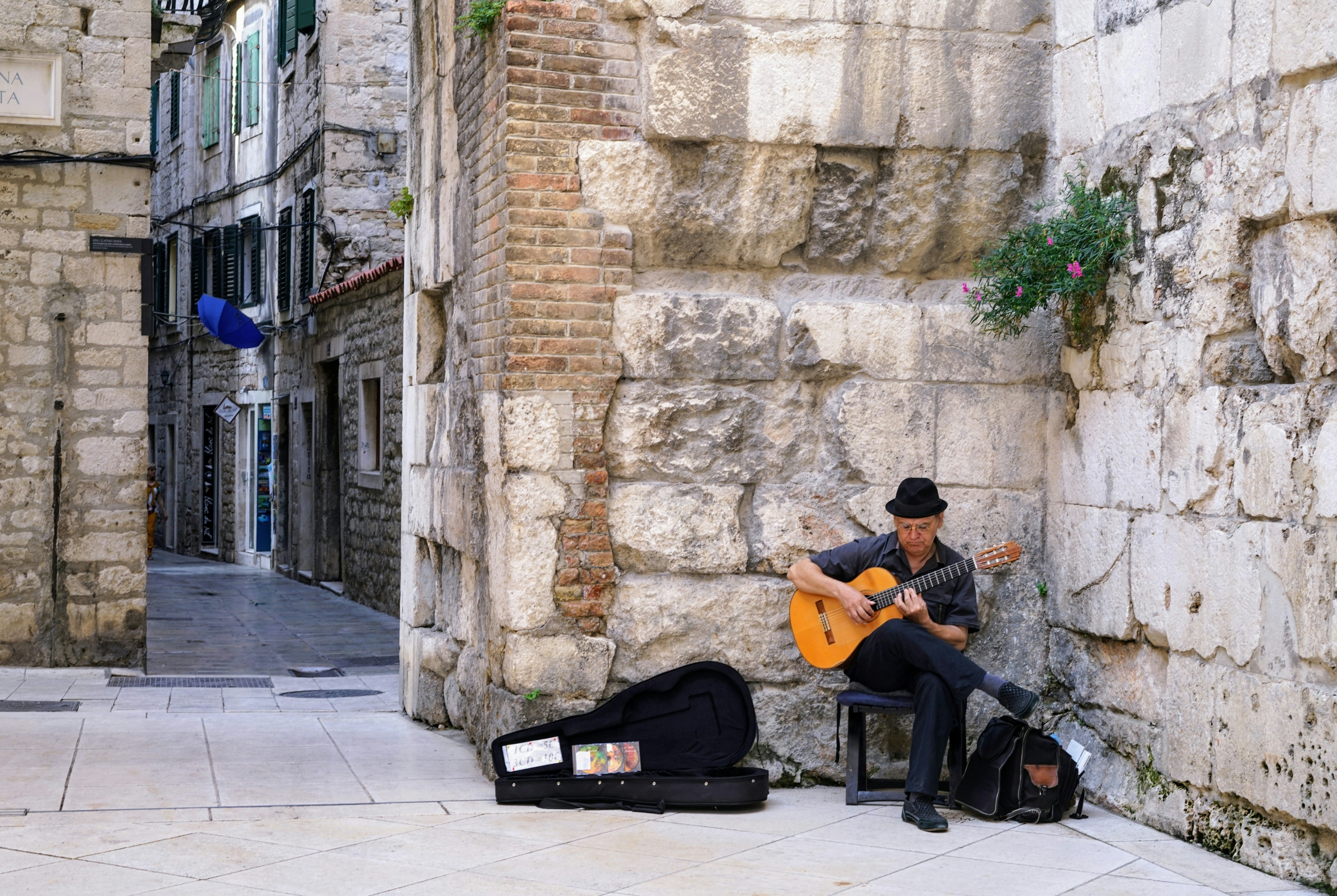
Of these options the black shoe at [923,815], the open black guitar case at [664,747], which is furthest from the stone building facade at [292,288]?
the black shoe at [923,815]

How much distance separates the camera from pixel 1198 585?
4918mm

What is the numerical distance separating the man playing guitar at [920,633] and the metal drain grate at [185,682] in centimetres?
440

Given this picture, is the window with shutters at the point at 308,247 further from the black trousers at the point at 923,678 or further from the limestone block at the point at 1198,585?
the limestone block at the point at 1198,585

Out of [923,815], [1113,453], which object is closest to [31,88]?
[1113,453]

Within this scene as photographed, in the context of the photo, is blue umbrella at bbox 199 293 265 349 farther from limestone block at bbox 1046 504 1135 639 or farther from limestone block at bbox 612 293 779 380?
limestone block at bbox 1046 504 1135 639

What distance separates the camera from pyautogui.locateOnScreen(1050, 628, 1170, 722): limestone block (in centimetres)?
522

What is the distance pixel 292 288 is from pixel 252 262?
2.50 metres

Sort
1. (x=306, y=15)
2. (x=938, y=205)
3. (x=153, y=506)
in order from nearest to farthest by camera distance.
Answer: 1. (x=938, y=205)
2. (x=306, y=15)
3. (x=153, y=506)

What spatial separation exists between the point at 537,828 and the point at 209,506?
17829mm

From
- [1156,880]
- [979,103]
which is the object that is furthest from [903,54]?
[1156,880]

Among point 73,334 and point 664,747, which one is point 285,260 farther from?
point 664,747

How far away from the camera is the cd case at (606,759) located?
5.39 m

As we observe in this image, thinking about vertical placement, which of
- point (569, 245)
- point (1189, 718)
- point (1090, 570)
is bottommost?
point (1189, 718)

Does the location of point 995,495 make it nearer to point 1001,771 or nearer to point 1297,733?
point 1001,771
